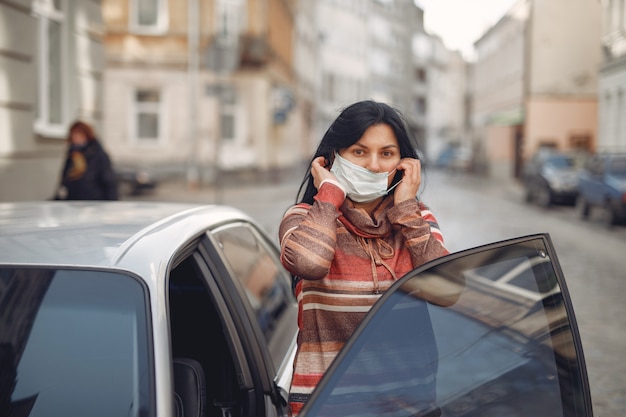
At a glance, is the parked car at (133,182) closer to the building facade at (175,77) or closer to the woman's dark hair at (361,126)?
the building facade at (175,77)

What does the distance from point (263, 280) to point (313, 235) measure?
1.66 metres

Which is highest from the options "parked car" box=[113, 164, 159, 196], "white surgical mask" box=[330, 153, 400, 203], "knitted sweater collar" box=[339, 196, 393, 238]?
"white surgical mask" box=[330, 153, 400, 203]

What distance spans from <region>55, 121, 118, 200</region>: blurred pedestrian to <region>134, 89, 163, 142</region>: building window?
73.1ft

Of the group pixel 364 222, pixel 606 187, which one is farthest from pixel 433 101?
pixel 364 222

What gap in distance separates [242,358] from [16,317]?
0.91 meters

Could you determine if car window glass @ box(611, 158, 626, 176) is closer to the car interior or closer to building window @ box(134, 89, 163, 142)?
the car interior

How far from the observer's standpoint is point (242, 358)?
297 cm

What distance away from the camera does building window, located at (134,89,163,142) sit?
3138 cm

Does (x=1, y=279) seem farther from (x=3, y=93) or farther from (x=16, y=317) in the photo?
(x=3, y=93)

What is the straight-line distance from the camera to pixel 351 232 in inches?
97.3

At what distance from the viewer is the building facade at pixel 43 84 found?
1133 centimetres

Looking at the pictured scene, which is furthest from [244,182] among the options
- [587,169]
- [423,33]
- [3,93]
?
[423,33]

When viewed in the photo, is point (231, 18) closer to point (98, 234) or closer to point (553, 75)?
point (553, 75)

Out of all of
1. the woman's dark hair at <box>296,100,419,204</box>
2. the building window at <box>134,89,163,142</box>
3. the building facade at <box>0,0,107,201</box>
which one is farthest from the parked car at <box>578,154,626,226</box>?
the woman's dark hair at <box>296,100,419,204</box>
